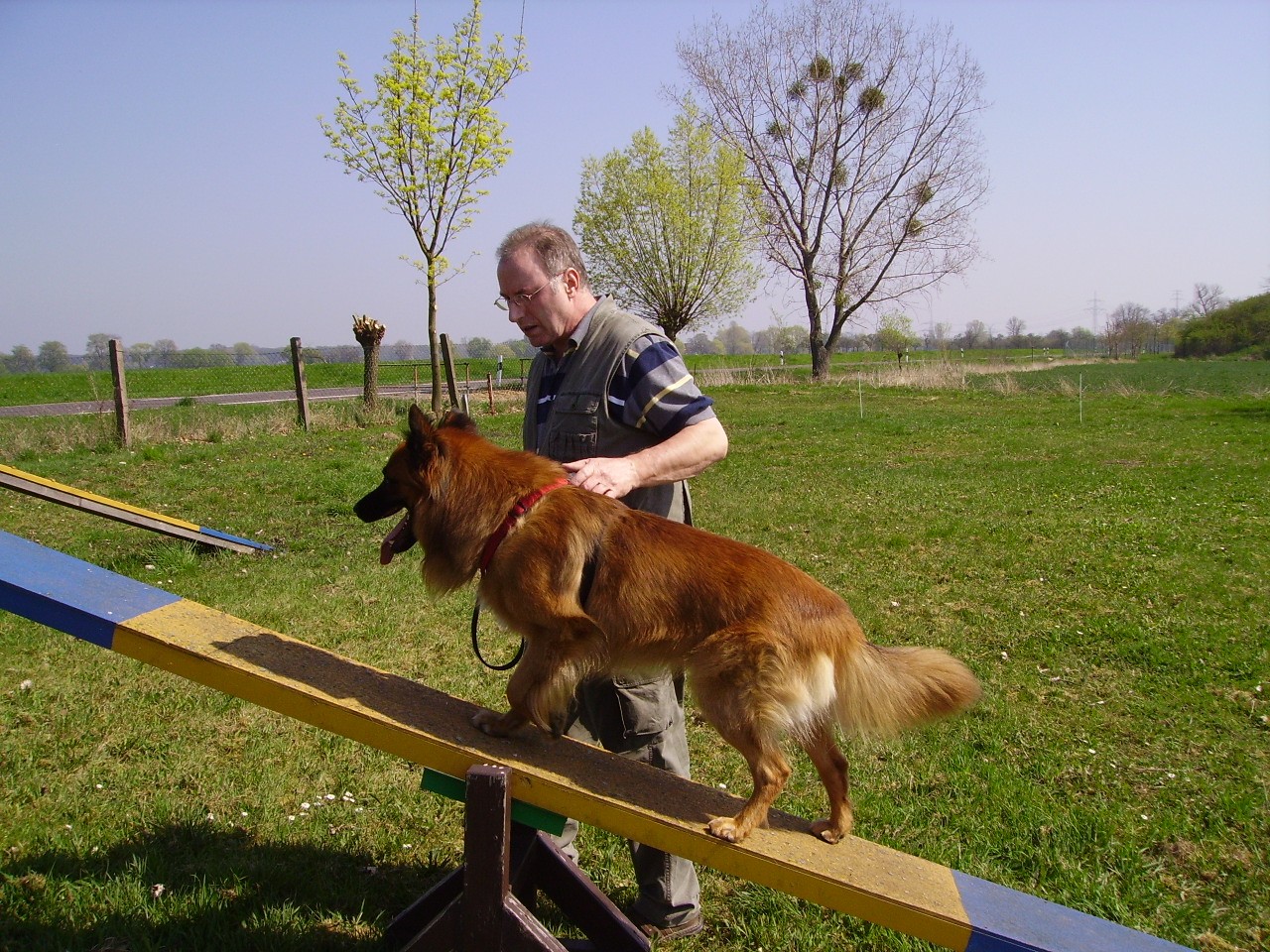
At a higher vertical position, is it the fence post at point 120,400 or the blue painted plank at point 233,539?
the fence post at point 120,400

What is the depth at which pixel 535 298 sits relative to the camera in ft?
11.5

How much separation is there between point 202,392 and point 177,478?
27.7 m

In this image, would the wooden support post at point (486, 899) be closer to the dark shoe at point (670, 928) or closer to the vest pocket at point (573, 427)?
the dark shoe at point (670, 928)

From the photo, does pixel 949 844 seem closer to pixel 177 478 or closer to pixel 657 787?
pixel 657 787

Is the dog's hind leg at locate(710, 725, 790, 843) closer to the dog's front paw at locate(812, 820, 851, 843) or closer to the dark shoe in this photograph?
the dog's front paw at locate(812, 820, 851, 843)

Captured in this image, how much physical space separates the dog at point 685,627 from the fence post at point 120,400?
14.9 meters

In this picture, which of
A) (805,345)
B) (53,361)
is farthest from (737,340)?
(53,361)

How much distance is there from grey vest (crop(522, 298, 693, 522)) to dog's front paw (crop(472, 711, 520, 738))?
110cm

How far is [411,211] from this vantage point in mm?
20812

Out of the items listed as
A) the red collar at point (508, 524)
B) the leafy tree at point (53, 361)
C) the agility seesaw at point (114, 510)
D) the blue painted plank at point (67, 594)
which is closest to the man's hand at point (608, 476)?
the red collar at point (508, 524)

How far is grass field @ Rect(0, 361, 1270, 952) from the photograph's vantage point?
3723 mm

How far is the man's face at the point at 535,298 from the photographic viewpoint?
346cm

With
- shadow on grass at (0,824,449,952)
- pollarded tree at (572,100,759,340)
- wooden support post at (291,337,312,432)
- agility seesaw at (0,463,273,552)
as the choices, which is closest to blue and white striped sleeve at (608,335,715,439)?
shadow on grass at (0,824,449,952)

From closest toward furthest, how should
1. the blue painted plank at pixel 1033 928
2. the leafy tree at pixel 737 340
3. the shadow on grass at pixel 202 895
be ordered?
the blue painted plank at pixel 1033 928 < the shadow on grass at pixel 202 895 < the leafy tree at pixel 737 340
